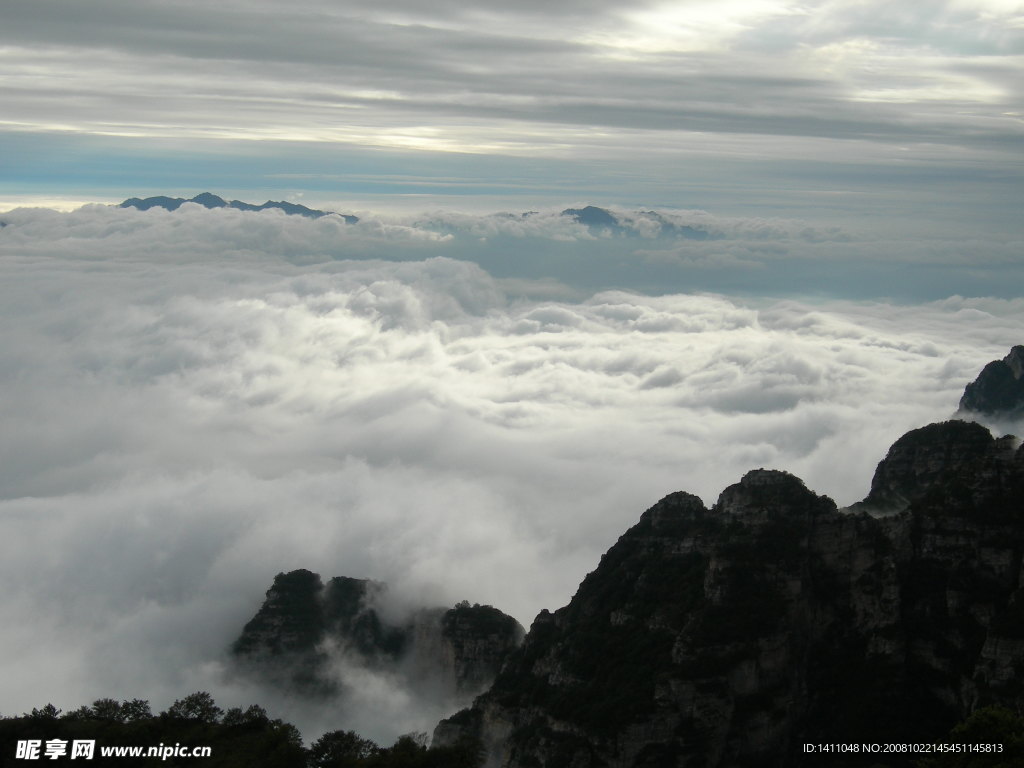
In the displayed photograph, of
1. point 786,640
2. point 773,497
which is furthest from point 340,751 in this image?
point 773,497

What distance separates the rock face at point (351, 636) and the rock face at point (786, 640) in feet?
63.4

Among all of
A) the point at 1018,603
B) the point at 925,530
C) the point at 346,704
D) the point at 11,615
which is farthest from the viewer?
the point at 11,615

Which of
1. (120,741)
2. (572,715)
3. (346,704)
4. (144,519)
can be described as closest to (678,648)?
(572,715)

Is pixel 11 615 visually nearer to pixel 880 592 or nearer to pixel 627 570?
pixel 627 570

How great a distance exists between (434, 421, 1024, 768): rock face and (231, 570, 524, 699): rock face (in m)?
19.3

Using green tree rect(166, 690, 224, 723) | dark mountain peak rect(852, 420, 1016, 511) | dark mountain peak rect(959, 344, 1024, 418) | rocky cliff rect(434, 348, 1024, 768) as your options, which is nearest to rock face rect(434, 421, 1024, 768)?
rocky cliff rect(434, 348, 1024, 768)

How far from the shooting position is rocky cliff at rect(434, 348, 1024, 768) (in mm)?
59219

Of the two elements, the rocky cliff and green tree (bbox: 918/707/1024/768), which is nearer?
green tree (bbox: 918/707/1024/768)

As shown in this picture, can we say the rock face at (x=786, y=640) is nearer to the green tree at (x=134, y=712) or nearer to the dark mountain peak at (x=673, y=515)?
the dark mountain peak at (x=673, y=515)

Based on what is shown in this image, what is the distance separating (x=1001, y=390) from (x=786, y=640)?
10228 cm

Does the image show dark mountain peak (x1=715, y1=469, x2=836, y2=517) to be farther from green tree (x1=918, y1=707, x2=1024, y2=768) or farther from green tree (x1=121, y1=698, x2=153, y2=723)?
green tree (x1=121, y1=698, x2=153, y2=723)

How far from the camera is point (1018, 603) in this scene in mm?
57250

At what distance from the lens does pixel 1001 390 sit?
485ft

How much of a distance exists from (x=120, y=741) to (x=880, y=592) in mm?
46180
